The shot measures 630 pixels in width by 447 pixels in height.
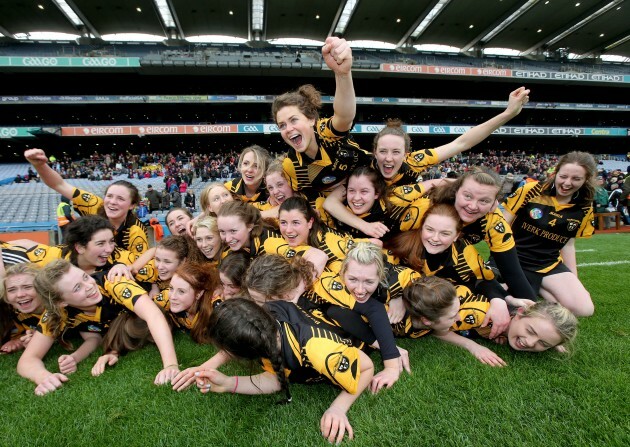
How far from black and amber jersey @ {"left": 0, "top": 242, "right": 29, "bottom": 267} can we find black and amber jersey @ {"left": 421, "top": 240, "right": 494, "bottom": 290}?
398 cm

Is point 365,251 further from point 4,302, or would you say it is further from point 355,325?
point 4,302

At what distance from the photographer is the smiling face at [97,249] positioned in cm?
307

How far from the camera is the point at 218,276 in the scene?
117 inches

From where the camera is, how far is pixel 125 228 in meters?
3.82

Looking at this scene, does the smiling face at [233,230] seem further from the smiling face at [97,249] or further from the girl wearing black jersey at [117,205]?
the girl wearing black jersey at [117,205]

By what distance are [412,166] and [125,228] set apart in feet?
10.9

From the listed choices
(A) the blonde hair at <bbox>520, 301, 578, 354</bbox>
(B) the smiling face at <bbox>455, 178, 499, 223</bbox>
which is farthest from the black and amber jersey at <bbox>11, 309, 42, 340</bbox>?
(A) the blonde hair at <bbox>520, 301, 578, 354</bbox>

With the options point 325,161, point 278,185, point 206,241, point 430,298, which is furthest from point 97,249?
point 430,298

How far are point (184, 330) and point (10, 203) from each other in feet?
49.8

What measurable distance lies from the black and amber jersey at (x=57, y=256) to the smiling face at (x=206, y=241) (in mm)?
868

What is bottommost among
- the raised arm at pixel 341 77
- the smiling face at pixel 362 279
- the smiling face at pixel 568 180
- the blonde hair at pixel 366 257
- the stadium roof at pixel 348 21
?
the smiling face at pixel 362 279

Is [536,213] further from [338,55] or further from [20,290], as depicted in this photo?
[20,290]

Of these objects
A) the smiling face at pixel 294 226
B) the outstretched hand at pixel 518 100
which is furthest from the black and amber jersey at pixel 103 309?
the outstretched hand at pixel 518 100

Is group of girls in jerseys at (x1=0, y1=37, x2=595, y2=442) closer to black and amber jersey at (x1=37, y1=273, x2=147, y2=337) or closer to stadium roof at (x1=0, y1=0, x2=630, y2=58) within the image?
black and amber jersey at (x1=37, y1=273, x2=147, y2=337)
